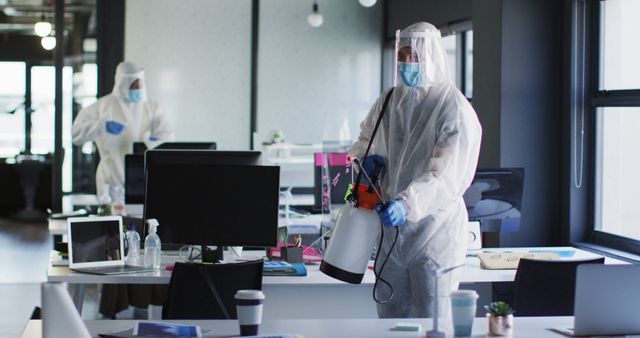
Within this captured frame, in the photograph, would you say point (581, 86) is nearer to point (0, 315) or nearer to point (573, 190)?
point (573, 190)

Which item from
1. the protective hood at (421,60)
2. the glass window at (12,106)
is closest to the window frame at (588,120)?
the protective hood at (421,60)

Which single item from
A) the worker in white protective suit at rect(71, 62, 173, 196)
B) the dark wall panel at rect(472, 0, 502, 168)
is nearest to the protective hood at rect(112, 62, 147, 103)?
the worker in white protective suit at rect(71, 62, 173, 196)

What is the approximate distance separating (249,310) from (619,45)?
3.42 m

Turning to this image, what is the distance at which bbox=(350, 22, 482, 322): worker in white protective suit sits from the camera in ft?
11.2

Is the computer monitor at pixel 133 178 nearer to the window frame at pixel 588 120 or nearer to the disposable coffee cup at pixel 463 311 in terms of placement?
the window frame at pixel 588 120

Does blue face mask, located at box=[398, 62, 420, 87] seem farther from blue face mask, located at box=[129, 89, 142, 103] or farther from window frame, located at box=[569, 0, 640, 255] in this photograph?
blue face mask, located at box=[129, 89, 142, 103]

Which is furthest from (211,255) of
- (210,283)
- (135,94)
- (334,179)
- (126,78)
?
(126,78)

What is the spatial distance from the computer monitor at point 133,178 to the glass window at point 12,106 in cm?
712

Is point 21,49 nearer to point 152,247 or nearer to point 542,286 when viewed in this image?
point 152,247

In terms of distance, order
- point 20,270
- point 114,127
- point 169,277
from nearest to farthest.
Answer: point 169,277, point 114,127, point 20,270

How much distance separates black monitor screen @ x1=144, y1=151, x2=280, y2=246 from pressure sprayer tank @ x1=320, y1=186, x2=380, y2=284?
85 cm

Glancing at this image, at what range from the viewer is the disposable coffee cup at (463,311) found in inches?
101

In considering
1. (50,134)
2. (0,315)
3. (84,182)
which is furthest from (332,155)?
(50,134)

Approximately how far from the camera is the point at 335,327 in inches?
109
